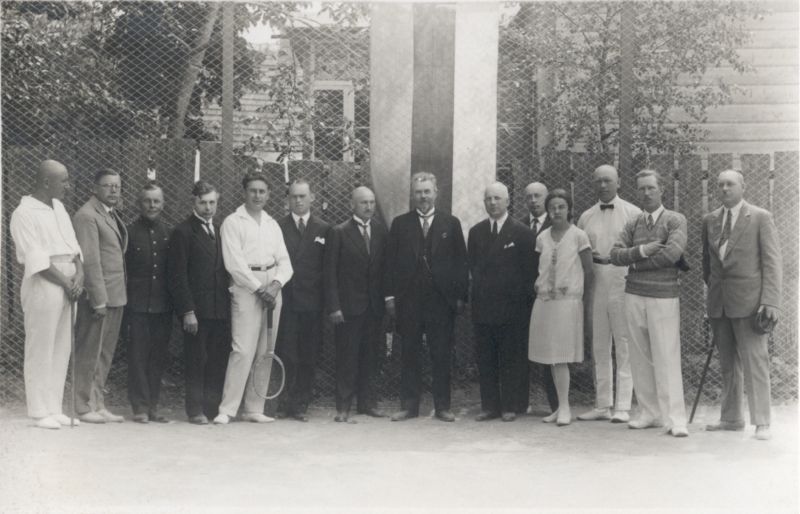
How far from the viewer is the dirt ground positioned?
4898mm

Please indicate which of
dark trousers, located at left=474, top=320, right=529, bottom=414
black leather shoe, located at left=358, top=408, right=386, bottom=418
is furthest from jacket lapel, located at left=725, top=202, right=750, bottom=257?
black leather shoe, located at left=358, top=408, right=386, bottom=418

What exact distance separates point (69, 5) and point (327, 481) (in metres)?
6.54

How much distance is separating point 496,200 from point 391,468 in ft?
8.52

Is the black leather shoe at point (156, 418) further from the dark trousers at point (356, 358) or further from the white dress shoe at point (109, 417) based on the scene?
the dark trousers at point (356, 358)

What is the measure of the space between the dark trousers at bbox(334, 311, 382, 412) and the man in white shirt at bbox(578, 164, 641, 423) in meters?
1.76

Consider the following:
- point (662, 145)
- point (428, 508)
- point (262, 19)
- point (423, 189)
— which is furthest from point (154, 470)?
point (662, 145)

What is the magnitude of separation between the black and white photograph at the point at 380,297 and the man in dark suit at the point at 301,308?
0.08 ft

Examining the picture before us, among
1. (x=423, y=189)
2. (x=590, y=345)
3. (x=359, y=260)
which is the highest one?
(x=423, y=189)

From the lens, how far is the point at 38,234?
6715 mm

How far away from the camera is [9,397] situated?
25.3ft

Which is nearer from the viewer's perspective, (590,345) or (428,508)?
(428,508)

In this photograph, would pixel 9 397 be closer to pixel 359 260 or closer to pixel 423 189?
pixel 359 260

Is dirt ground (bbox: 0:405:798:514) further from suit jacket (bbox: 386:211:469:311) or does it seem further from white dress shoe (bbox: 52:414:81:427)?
suit jacket (bbox: 386:211:469:311)

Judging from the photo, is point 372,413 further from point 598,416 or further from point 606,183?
point 606,183
